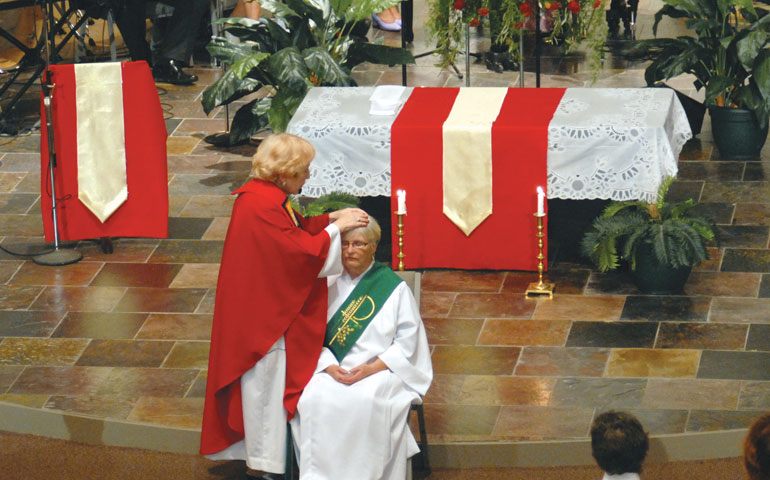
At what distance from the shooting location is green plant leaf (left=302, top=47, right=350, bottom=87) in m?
7.41

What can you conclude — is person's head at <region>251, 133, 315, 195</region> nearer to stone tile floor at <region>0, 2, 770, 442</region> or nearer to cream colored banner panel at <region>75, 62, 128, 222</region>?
stone tile floor at <region>0, 2, 770, 442</region>

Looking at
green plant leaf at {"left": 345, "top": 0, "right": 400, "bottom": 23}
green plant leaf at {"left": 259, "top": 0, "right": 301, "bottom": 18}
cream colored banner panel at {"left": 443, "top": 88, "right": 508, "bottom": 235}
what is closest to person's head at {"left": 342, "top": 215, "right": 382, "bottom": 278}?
cream colored banner panel at {"left": 443, "top": 88, "right": 508, "bottom": 235}

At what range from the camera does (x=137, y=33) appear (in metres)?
9.94

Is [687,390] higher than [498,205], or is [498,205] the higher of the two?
[498,205]

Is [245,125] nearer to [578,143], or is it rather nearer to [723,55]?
[578,143]

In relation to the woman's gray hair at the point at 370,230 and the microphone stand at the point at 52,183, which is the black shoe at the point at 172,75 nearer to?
the microphone stand at the point at 52,183

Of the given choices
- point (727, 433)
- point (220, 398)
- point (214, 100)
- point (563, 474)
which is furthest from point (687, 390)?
point (214, 100)

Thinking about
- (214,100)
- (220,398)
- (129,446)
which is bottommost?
(129,446)

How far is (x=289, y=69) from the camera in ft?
24.3

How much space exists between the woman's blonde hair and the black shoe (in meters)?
5.90

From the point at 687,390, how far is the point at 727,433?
52cm

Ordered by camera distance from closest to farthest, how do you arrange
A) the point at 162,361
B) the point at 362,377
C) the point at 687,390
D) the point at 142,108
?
1. the point at 362,377
2. the point at 687,390
3. the point at 162,361
4. the point at 142,108

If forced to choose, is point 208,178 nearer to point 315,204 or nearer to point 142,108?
point 142,108

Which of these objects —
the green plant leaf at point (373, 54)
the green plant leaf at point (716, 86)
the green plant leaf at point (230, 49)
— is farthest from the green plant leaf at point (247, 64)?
the green plant leaf at point (716, 86)
